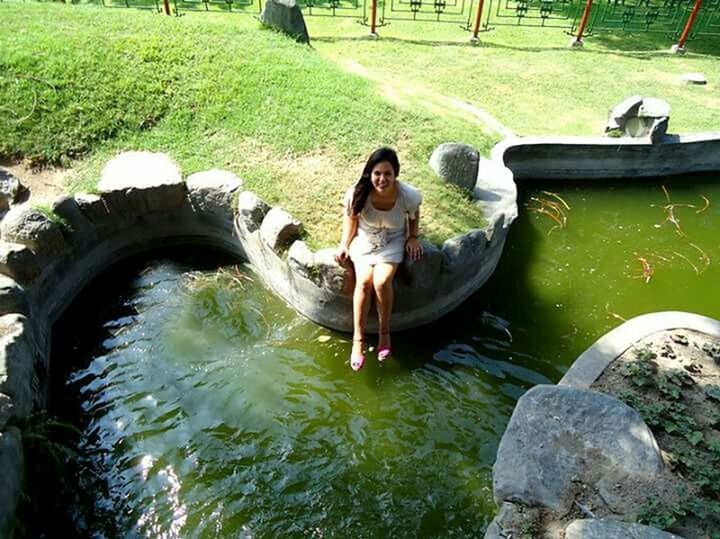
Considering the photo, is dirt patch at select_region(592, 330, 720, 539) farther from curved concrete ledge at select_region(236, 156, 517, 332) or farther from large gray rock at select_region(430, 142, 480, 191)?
large gray rock at select_region(430, 142, 480, 191)

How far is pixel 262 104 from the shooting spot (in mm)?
6043

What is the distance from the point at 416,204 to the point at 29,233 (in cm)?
296

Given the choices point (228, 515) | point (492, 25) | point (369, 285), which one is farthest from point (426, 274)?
point (492, 25)

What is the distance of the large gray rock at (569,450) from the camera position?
2680 millimetres

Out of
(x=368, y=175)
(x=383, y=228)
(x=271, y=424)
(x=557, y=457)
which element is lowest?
(x=271, y=424)

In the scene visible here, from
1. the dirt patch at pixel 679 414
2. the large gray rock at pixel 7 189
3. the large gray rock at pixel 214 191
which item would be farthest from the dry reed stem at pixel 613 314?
the large gray rock at pixel 7 189

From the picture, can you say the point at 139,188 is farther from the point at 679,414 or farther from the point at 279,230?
the point at 679,414

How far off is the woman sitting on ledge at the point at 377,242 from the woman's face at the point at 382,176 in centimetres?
7

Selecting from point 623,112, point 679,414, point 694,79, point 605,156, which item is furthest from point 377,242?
point 694,79

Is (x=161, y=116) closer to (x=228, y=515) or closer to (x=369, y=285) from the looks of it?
(x=369, y=285)

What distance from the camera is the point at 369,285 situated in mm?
3838

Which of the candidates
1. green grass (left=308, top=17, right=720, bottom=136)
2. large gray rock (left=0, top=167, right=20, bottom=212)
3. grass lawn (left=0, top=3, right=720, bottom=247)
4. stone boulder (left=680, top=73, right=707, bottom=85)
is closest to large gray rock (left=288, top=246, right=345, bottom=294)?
grass lawn (left=0, top=3, right=720, bottom=247)

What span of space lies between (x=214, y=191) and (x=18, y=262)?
63.6 inches

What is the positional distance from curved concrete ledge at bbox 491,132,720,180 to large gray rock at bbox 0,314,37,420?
487 cm
